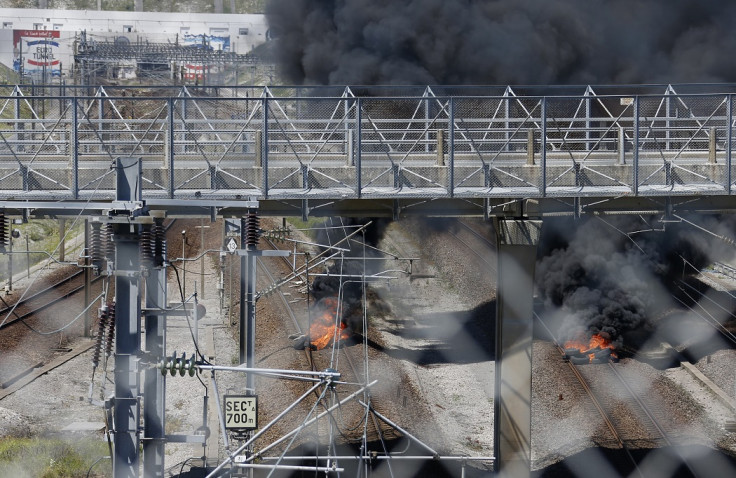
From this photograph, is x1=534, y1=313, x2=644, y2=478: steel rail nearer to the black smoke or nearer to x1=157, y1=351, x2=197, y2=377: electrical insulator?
the black smoke

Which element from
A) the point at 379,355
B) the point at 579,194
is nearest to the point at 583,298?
the point at 379,355

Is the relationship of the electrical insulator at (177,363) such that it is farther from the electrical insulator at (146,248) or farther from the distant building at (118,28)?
the distant building at (118,28)

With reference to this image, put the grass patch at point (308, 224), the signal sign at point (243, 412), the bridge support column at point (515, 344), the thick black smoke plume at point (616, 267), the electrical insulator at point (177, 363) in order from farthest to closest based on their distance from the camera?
the grass patch at point (308, 224) < the thick black smoke plume at point (616, 267) < the bridge support column at point (515, 344) < the signal sign at point (243, 412) < the electrical insulator at point (177, 363)

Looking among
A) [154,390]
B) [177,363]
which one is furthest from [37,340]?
[177,363]

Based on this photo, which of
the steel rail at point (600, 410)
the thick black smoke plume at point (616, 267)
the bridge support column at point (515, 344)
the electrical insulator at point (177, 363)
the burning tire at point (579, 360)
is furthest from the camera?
the thick black smoke plume at point (616, 267)

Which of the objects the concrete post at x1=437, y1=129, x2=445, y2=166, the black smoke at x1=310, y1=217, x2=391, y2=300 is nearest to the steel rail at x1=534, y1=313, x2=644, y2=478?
the black smoke at x1=310, y1=217, x2=391, y2=300

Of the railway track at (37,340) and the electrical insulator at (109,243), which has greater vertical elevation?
the electrical insulator at (109,243)

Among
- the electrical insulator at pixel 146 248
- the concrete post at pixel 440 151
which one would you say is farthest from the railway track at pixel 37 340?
the electrical insulator at pixel 146 248
